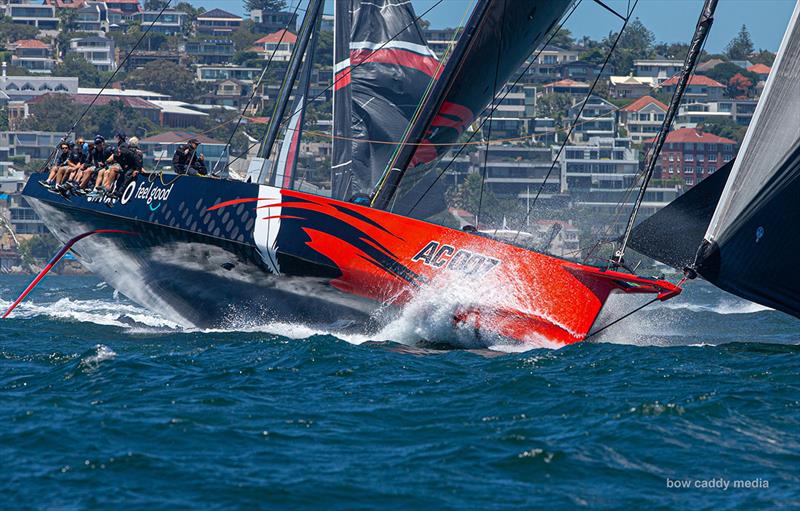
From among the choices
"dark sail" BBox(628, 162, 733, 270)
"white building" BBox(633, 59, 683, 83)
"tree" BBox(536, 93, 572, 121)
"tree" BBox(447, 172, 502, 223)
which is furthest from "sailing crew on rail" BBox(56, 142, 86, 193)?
"white building" BBox(633, 59, 683, 83)

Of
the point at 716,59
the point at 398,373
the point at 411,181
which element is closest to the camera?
the point at 398,373

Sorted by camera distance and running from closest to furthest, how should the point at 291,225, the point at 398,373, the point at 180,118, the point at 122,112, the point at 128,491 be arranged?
1. the point at 128,491
2. the point at 398,373
3. the point at 291,225
4. the point at 122,112
5. the point at 180,118

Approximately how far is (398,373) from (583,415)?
2454 millimetres

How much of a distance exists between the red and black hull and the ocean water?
1.61ft

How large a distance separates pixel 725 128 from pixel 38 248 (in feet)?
173

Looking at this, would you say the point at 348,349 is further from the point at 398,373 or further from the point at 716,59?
the point at 716,59

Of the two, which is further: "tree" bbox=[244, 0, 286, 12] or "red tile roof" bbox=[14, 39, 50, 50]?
"tree" bbox=[244, 0, 286, 12]

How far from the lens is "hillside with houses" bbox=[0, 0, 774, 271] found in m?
81.6

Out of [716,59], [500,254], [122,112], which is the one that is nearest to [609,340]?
[500,254]

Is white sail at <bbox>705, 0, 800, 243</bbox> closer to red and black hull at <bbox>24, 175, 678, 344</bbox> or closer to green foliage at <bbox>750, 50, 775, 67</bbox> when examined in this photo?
red and black hull at <bbox>24, 175, 678, 344</bbox>

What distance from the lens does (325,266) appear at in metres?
14.5

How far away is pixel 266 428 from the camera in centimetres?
957

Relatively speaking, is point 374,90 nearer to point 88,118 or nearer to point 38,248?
point 38,248

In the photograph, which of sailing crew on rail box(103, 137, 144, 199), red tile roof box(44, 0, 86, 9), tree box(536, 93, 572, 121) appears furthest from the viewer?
red tile roof box(44, 0, 86, 9)
